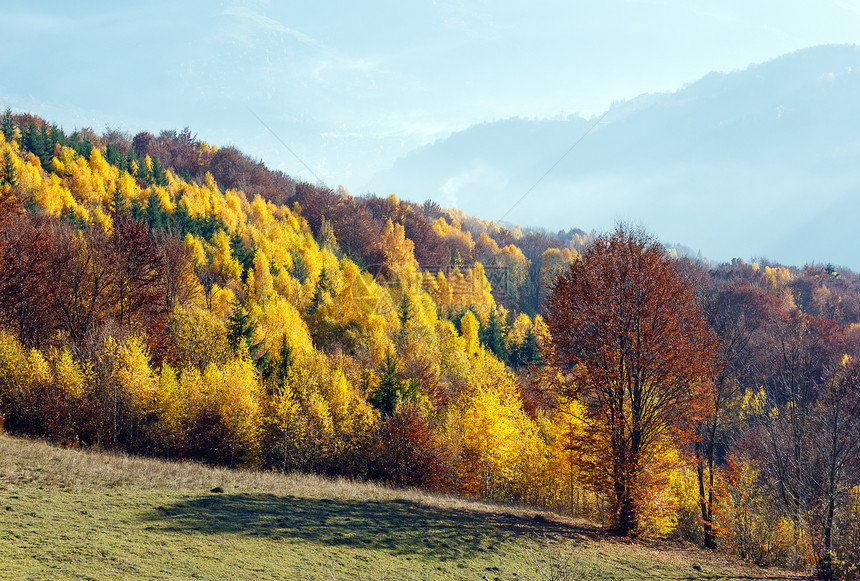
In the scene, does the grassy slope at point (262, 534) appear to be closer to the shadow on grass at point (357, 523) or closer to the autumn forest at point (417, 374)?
the shadow on grass at point (357, 523)

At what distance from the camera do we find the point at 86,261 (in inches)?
1625

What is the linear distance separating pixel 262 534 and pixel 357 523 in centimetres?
367

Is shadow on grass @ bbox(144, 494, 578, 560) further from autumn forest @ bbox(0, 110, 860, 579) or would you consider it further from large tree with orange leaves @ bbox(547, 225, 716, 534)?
autumn forest @ bbox(0, 110, 860, 579)

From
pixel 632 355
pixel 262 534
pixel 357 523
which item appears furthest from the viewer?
pixel 632 355

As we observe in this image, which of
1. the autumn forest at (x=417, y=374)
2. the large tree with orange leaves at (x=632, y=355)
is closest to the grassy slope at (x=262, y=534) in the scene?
the large tree with orange leaves at (x=632, y=355)

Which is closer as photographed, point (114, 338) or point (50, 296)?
point (114, 338)

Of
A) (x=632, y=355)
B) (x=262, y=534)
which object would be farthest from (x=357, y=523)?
(x=632, y=355)

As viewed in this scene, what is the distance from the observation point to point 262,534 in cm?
1545

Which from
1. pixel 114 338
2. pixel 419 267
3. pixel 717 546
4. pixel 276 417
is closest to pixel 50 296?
pixel 114 338

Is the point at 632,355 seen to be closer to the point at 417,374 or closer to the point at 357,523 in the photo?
the point at 357,523

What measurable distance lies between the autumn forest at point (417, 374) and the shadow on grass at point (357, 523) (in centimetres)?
561

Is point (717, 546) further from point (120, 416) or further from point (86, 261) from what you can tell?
point (86, 261)

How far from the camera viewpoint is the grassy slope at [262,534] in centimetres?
1224

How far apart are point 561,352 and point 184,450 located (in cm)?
2816
